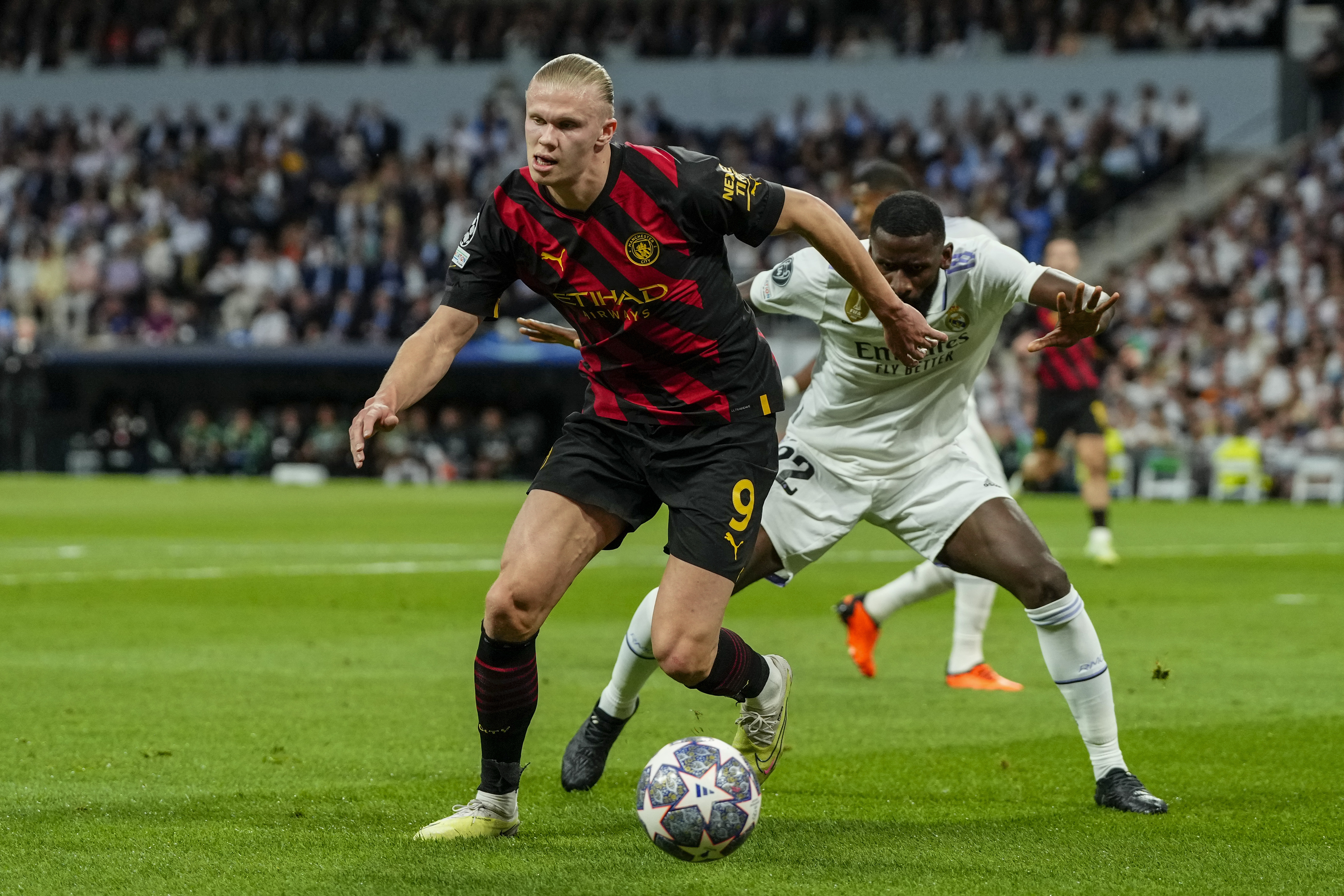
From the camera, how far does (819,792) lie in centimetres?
621

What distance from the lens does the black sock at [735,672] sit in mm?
5758

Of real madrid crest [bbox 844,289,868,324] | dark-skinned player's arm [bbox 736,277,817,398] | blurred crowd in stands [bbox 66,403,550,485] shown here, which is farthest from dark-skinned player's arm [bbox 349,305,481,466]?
blurred crowd in stands [bbox 66,403,550,485]

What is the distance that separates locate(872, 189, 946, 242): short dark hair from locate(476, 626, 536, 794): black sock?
73.6 inches

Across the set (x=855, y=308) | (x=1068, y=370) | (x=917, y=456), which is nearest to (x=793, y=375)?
(x=917, y=456)

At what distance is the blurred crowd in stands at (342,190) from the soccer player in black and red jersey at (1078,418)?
48.4ft

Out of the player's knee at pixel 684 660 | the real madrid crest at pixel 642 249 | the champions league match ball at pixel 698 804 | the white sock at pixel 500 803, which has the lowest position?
the white sock at pixel 500 803

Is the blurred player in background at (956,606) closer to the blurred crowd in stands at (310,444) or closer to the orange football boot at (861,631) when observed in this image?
the orange football boot at (861,631)

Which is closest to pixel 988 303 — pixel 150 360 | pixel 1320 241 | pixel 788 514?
pixel 788 514

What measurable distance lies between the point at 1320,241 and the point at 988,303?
23.8 meters

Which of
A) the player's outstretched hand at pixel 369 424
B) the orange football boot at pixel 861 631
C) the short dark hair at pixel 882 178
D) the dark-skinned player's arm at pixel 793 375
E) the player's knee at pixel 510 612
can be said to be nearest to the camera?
the player's outstretched hand at pixel 369 424

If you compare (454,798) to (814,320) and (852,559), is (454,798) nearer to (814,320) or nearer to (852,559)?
(814,320)

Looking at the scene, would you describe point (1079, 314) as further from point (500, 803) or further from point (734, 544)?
point (500, 803)

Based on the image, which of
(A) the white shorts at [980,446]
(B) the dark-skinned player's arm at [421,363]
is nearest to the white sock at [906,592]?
(A) the white shorts at [980,446]

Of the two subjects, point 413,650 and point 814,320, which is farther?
point 413,650
